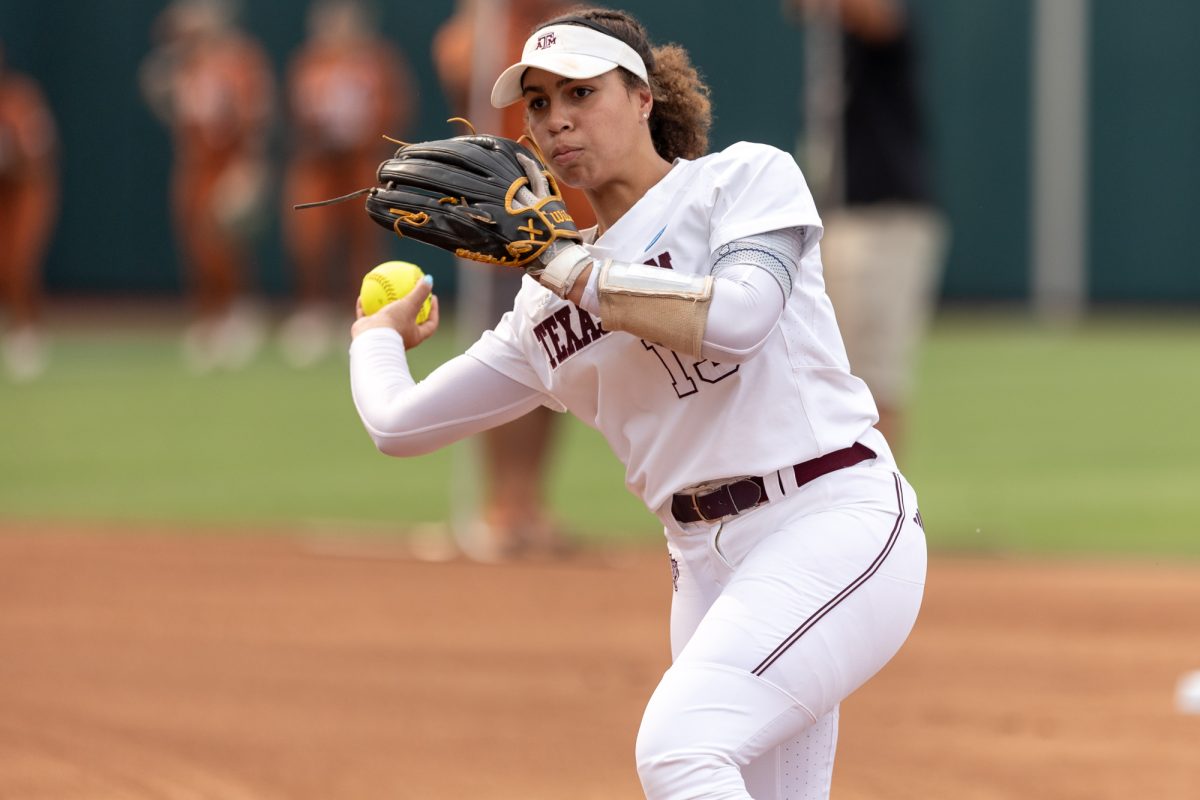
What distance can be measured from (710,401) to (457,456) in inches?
266

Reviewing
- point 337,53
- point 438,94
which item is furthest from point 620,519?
point 438,94

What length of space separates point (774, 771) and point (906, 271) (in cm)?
550

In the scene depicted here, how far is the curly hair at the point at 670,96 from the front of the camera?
12.1 ft

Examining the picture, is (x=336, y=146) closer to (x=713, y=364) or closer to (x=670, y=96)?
(x=670, y=96)

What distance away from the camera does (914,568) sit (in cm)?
355

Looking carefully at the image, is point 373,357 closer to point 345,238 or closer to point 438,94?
point 345,238

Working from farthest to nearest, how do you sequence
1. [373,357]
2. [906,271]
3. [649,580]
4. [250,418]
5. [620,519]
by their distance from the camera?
[250,418], [620,519], [906,271], [649,580], [373,357]

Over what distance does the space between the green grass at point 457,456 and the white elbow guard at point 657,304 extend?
543cm

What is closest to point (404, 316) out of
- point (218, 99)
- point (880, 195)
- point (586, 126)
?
point (586, 126)

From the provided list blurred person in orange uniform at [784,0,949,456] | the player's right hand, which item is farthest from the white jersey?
blurred person in orange uniform at [784,0,949,456]

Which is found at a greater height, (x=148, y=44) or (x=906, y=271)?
(x=906, y=271)

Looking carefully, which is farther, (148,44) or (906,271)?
(148,44)

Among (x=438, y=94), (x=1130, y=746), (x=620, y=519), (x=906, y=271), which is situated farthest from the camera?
(x=438, y=94)

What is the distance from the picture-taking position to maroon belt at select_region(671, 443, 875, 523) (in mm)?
3492
